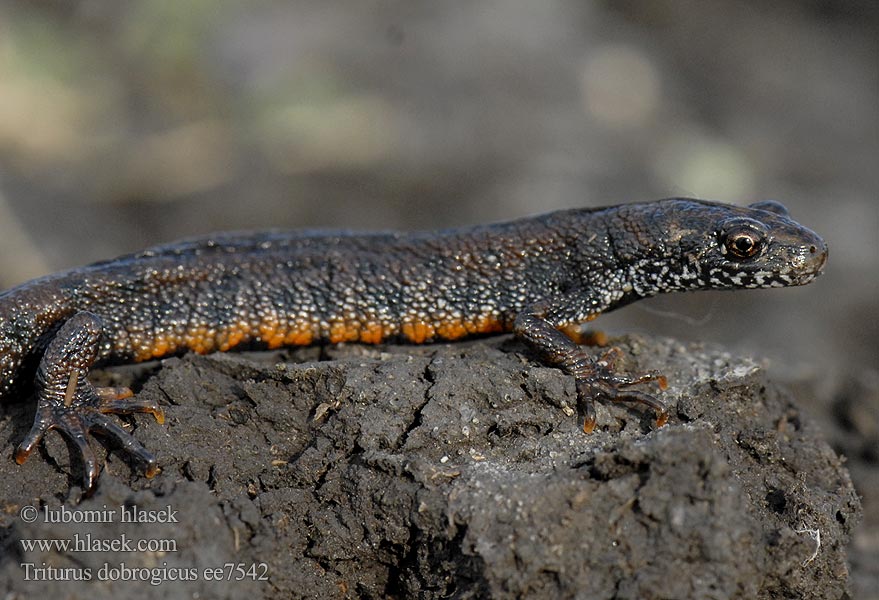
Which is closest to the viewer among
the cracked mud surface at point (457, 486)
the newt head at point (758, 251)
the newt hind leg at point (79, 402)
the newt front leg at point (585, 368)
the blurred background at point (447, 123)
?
the cracked mud surface at point (457, 486)

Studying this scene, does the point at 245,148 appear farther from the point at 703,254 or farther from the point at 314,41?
the point at 703,254

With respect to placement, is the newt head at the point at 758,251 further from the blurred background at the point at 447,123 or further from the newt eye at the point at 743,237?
the blurred background at the point at 447,123

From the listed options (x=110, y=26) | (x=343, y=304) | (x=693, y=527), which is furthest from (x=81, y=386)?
(x=110, y=26)

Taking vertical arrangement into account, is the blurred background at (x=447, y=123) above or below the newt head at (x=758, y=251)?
above

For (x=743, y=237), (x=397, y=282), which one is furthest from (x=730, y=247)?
(x=397, y=282)

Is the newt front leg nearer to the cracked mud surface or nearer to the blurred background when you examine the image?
the cracked mud surface
